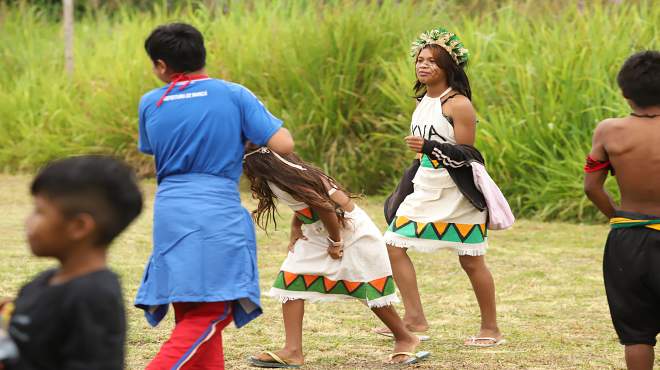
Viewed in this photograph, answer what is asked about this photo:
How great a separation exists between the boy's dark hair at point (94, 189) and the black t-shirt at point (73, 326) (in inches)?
5.1

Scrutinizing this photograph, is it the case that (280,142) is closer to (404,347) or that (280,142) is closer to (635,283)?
(635,283)

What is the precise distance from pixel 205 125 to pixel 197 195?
0.75ft

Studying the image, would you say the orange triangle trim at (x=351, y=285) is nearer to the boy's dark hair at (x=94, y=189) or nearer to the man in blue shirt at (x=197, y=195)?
the man in blue shirt at (x=197, y=195)

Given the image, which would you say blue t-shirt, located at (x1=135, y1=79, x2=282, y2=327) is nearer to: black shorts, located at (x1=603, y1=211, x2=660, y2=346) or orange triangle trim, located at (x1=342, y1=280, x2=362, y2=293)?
orange triangle trim, located at (x1=342, y1=280, x2=362, y2=293)

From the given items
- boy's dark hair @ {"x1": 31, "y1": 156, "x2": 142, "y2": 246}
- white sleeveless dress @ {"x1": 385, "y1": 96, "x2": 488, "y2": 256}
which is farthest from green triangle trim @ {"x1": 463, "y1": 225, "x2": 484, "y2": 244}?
boy's dark hair @ {"x1": 31, "y1": 156, "x2": 142, "y2": 246}

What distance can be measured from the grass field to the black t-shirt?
100 inches

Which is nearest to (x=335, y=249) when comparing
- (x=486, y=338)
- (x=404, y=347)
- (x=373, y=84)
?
(x=404, y=347)

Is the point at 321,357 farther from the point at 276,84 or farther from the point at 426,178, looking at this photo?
the point at 276,84

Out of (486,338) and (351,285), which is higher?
(351,285)

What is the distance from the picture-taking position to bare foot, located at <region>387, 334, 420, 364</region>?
17.4 feet

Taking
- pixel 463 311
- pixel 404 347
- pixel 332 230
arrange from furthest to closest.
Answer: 1. pixel 463 311
2. pixel 404 347
3. pixel 332 230

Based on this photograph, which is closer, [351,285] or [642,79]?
[642,79]

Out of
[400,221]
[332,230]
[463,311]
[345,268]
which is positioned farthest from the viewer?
[463,311]

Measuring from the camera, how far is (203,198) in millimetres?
4090
